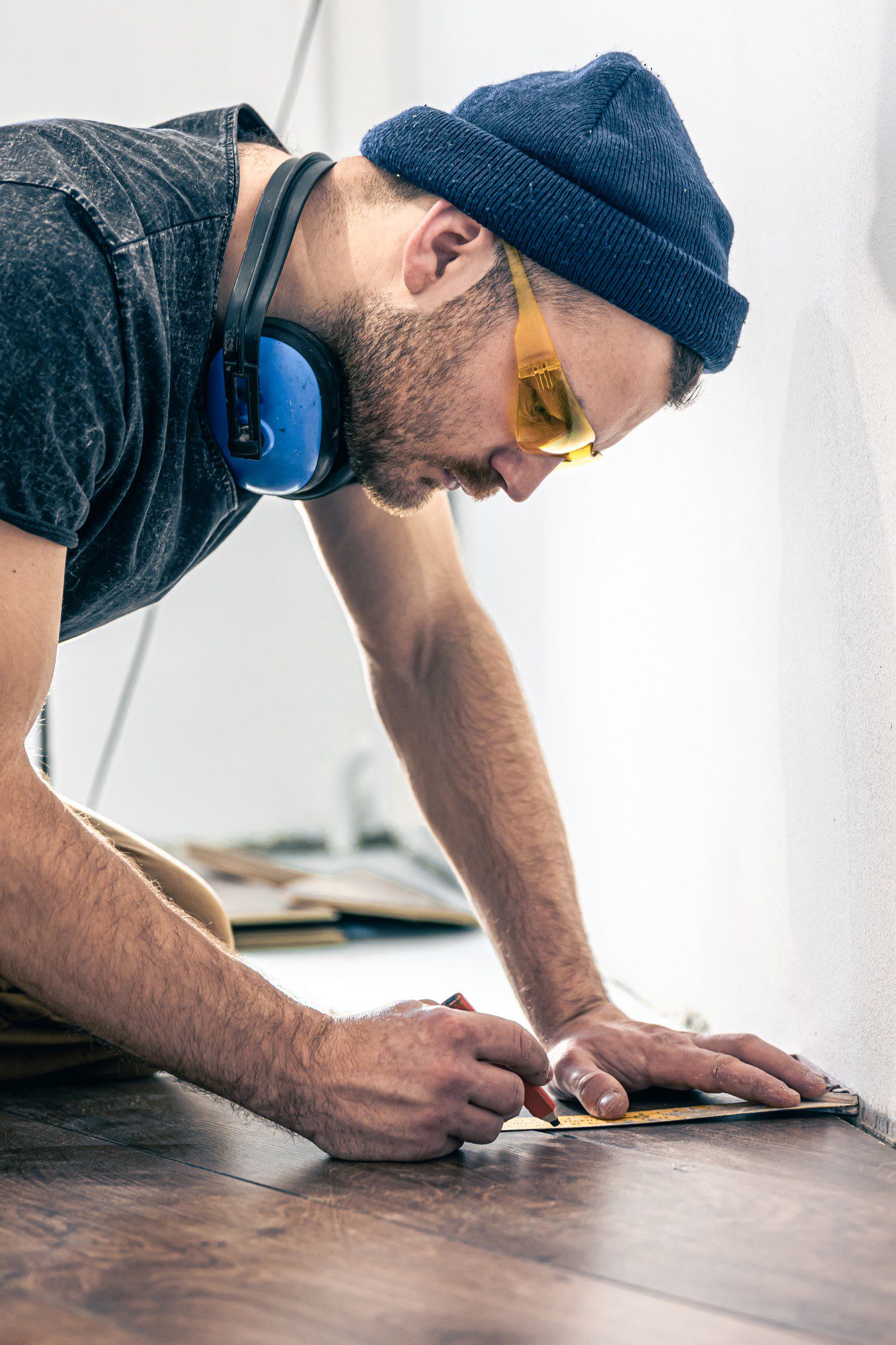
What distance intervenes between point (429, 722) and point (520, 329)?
21.8 inches

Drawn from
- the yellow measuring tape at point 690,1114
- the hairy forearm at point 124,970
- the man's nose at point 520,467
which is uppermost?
the man's nose at point 520,467

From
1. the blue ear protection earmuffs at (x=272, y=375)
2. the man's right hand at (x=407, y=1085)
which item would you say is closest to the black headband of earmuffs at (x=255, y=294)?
the blue ear protection earmuffs at (x=272, y=375)

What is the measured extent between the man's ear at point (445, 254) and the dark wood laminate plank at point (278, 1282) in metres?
0.86

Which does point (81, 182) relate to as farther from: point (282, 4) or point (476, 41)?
point (282, 4)

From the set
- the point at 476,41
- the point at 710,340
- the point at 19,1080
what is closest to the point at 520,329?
the point at 710,340

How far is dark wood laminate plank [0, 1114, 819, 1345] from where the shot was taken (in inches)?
32.9

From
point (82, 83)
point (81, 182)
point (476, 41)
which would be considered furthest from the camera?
→ point (82, 83)

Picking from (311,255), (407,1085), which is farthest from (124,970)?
(311,255)

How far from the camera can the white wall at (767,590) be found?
131 centimetres

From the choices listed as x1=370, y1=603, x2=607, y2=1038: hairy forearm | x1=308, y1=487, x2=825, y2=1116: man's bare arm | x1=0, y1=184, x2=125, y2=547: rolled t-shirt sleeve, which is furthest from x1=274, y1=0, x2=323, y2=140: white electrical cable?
x1=0, y1=184, x2=125, y2=547: rolled t-shirt sleeve

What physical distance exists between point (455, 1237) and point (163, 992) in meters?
0.30

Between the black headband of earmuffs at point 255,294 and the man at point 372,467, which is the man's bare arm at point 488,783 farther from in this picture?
the black headband of earmuffs at point 255,294

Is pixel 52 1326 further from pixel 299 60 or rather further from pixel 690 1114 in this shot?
pixel 299 60

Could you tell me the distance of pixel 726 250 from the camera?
1.38m
